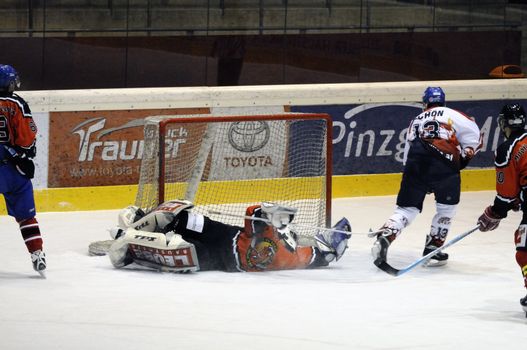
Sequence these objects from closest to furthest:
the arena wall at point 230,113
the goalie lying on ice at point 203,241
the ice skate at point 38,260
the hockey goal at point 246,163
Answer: the ice skate at point 38,260 < the goalie lying on ice at point 203,241 < the hockey goal at point 246,163 < the arena wall at point 230,113

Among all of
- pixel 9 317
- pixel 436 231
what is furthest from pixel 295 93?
A: pixel 9 317

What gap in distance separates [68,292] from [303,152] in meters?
3.06

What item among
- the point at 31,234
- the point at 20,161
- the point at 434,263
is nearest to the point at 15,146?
the point at 20,161

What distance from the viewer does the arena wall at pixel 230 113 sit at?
32.2ft

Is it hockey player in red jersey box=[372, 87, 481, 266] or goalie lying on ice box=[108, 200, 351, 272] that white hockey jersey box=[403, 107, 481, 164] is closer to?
hockey player in red jersey box=[372, 87, 481, 266]

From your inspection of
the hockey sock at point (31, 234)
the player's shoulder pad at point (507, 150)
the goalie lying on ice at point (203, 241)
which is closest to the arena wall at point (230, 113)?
the goalie lying on ice at point (203, 241)

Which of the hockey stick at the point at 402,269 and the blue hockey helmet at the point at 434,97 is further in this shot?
the blue hockey helmet at the point at 434,97

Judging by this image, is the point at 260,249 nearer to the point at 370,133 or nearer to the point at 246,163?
the point at 246,163

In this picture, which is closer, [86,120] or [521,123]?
[521,123]

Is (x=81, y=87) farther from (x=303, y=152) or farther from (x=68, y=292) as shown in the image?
(x=68, y=292)

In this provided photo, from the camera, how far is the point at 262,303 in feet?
23.0

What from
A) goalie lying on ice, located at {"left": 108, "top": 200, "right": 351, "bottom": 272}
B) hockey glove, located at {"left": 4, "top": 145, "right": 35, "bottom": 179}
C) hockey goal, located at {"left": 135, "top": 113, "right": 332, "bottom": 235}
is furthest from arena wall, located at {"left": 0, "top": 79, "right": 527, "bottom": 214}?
hockey glove, located at {"left": 4, "top": 145, "right": 35, "bottom": 179}

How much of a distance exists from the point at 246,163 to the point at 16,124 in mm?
2902

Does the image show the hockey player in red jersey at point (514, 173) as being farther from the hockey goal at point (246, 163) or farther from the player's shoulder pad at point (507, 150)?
the hockey goal at point (246, 163)
